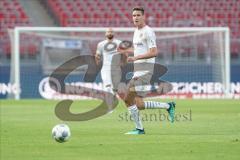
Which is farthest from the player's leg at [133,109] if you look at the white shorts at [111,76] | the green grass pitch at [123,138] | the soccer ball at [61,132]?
the white shorts at [111,76]

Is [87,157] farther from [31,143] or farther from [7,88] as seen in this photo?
[7,88]

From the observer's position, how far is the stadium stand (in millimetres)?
33125

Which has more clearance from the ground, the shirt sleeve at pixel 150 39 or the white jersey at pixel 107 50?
the shirt sleeve at pixel 150 39

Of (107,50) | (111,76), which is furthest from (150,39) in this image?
(111,76)

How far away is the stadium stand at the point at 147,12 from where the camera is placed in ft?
109

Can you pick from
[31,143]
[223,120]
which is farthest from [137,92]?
[223,120]

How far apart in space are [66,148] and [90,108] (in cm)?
1063

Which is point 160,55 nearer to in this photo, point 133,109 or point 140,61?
point 140,61

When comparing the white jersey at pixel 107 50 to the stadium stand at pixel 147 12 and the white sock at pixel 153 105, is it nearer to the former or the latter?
the white sock at pixel 153 105

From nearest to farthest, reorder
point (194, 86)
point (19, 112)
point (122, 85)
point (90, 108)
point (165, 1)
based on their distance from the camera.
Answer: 1. point (19, 112)
2. point (90, 108)
3. point (122, 85)
4. point (194, 86)
5. point (165, 1)

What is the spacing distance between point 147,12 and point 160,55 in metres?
5.25

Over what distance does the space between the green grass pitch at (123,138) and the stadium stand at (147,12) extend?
13651mm

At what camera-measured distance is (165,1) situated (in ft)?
113

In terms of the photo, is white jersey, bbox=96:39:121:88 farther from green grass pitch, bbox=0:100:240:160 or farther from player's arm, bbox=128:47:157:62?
player's arm, bbox=128:47:157:62
